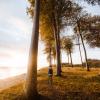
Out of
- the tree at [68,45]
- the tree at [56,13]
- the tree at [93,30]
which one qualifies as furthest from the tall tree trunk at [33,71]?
the tree at [68,45]

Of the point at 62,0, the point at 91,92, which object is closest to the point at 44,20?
the point at 62,0

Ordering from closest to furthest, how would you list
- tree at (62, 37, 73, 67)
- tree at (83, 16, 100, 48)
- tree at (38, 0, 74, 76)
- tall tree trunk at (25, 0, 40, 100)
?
tall tree trunk at (25, 0, 40, 100), tree at (38, 0, 74, 76), tree at (83, 16, 100, 48), tree at (62, 37, 73, 67)

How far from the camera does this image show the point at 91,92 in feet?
62.6

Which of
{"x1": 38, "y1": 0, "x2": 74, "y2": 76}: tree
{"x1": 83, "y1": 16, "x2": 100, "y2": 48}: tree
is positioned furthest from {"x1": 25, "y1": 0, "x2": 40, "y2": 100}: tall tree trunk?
{"x1": 83, "y1": 16, "x2": 100, "y2": 48}: tree

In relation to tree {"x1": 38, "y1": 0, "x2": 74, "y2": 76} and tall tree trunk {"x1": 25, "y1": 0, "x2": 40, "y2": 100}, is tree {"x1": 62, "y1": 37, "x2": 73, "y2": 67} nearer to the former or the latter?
tree {"x1": 38, "y1": 0, "x2": 74, "y2": 76}

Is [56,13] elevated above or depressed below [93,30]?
below

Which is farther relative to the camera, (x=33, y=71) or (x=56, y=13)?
(x=56, y=13)

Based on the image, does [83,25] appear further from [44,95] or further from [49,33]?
[44,95]

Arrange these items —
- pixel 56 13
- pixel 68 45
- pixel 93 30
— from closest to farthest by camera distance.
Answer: pixel 56 13 → pixel 93 30 → pixel 68 45

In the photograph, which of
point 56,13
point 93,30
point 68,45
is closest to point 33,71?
point 56,13

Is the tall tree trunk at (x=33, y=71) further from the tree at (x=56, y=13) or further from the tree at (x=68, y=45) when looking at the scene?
the tree at (x=68, y=45)

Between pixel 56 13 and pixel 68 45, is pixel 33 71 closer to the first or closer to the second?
pixel 56 13

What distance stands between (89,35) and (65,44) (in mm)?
10057

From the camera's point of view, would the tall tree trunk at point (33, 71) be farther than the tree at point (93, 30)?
No
